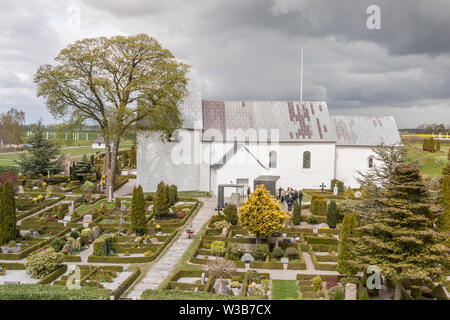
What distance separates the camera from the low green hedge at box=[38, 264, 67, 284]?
16688 mm

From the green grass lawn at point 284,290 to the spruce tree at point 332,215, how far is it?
899 cm

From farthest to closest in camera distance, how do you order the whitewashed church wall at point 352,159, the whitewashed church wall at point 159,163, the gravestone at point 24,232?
1. the whitewashed church wall at point 352,159
2. the whitewashed church wall at point 159,163
3. the gravestone at point 24,232

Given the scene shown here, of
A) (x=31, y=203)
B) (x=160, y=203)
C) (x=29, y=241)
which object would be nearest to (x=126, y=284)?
(x=29, y=241)

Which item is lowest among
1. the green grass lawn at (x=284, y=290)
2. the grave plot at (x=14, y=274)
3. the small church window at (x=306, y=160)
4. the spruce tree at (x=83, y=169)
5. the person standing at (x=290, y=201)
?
the green grass lawn at (x=284, y=290)

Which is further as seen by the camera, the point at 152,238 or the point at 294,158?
the point at 294,158

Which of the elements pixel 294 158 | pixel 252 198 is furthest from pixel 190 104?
pixel 252 198

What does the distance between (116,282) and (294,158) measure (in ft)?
81.9

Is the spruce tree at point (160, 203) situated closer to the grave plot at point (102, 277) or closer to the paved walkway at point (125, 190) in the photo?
the grave plot at point (102, 277)

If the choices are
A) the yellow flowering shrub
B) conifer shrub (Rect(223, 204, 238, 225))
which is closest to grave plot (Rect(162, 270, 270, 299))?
the yellow flowering shrub

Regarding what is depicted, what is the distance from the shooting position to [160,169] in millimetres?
36500

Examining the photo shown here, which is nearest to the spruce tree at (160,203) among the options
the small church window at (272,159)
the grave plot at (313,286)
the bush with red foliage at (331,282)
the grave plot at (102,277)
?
the grave plot at (102,277)

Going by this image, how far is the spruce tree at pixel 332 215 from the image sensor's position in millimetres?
25027

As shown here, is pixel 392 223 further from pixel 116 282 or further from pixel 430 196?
pixel 116 282

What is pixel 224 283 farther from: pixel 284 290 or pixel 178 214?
pixel 178 214
